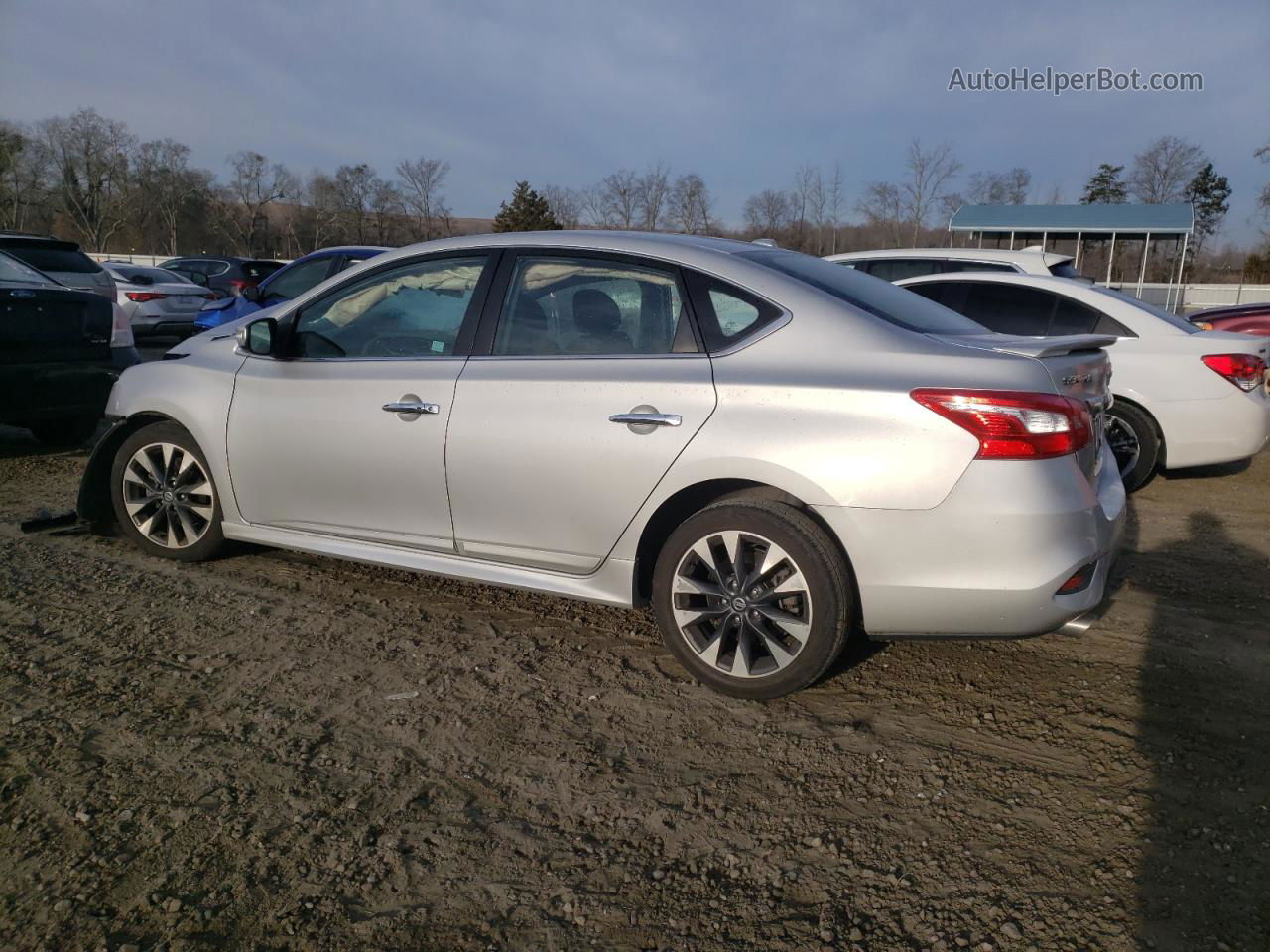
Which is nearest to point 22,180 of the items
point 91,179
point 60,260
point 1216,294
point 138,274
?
Answer: point 91,179

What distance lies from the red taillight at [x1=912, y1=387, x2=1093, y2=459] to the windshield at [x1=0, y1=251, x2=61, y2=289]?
21.8 feet

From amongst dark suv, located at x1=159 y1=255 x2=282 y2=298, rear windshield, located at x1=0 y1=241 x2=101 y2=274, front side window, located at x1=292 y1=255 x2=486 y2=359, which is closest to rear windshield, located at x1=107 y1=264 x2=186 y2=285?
dark suv, located at x1=159 y1=255 x2=282 y2=298

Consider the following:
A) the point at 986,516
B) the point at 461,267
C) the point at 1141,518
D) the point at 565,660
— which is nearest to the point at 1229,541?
the point at 1141,518

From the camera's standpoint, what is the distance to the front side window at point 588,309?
3479 mm

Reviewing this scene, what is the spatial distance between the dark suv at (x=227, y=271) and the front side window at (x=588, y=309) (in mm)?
10007

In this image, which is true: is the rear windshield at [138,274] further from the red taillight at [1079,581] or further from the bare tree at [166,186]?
the bare tree at [166,186]

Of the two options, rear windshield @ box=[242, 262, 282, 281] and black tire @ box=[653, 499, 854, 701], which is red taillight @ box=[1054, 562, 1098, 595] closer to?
black tire @ box=[653, 499, 854, 701]

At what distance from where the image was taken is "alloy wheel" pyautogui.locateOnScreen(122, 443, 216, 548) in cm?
452

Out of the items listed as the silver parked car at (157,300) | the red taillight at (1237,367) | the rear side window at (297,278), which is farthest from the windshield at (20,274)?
the silver parked car at (157,300)

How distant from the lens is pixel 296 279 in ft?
34.8

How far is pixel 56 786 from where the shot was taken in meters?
2.65

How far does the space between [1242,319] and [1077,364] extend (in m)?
10.8

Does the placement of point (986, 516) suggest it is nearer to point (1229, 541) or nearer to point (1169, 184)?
point (1229, 541)

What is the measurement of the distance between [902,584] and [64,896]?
2.46 metres
